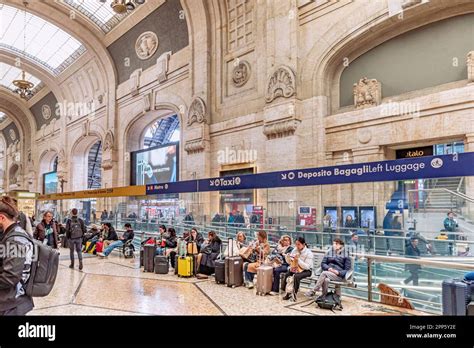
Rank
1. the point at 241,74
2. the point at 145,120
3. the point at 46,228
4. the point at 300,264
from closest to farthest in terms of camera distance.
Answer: the point at 300,264 < the point at 46,228 < the point at 241,74 < the point at 145,120

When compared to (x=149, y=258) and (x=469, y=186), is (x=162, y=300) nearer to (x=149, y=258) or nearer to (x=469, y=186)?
(x=149, y=258)

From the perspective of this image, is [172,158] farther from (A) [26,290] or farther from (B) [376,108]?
(A) [26,290]

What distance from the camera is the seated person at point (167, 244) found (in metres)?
9.05

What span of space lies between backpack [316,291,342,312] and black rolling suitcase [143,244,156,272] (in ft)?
15.2

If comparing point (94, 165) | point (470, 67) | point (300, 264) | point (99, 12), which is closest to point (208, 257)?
point (300, 264)

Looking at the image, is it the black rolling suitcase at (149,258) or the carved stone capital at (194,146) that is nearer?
the black rolling suitcase at (149,258)

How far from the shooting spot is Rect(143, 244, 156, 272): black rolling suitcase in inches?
338

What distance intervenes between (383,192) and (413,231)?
10.4 ft

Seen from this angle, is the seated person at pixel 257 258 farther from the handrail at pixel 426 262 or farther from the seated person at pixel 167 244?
the seated person at pixel 167 244

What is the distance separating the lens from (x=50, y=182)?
34969 mm

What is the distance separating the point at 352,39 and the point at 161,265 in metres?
9.66

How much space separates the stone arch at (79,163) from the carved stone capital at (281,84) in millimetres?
20574

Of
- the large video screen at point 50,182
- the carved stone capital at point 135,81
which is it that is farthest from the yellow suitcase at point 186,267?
the large video screen at point 50,182

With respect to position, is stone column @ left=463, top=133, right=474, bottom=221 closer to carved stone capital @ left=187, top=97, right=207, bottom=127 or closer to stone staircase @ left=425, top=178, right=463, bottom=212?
stone staircase @ left=425, top=178, right=463, bottom=212
